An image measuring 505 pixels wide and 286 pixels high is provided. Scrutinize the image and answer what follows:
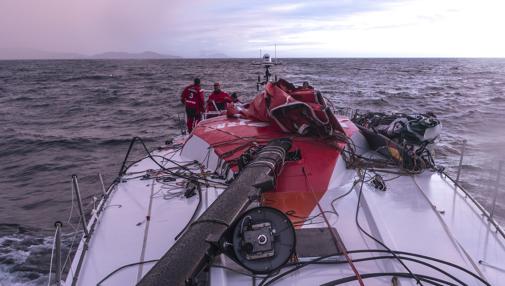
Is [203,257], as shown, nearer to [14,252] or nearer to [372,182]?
[372,182]

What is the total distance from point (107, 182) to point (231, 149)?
5.71 meters

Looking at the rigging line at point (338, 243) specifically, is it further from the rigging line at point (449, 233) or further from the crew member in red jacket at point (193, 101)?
the crew member in red jacket at point (193, 101)

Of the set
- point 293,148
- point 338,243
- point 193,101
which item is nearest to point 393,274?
point 338,243

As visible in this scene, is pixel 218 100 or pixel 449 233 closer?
pixel 449 233

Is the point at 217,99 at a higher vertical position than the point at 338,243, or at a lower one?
higher

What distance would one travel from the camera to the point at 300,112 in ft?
19.3

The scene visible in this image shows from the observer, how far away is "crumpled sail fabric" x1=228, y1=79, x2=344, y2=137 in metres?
5.78

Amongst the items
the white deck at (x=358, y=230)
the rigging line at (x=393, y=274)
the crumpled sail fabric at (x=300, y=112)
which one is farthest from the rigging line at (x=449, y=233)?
the crumpled sail fabric at (x=300, y=112)

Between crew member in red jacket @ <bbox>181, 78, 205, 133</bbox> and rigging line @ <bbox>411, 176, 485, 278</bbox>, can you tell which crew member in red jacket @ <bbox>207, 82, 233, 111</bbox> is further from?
rigging line @ <bbox>411, 176, 485, 278</bbox>

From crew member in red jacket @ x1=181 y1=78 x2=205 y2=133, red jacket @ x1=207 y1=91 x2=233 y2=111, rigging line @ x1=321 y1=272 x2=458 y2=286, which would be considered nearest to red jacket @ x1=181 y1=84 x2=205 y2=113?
crew member in red jacket @ x1=181 y1=78 x2=205 y2=133

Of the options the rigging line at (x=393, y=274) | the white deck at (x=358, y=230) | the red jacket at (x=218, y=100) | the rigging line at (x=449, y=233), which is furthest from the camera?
the red jacket at (x=218, y=100)

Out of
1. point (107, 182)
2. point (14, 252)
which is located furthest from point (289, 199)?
point (107, 182)

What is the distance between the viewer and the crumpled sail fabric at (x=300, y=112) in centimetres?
578

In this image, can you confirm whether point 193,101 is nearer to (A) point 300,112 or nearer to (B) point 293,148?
(A) point 300,112
